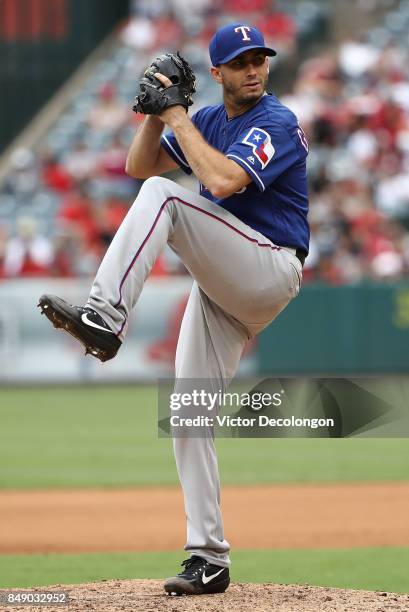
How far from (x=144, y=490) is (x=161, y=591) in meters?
3.64

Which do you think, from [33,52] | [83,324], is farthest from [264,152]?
[33,52]

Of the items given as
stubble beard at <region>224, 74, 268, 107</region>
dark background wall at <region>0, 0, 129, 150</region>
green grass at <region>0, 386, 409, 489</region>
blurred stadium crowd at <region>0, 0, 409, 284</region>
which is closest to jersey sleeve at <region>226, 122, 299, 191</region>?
stubble beard at <region>224, 74, 268, 107</region>

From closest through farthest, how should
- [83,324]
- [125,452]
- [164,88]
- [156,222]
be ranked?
[83,324], [156,222], [164,88], [125,452]

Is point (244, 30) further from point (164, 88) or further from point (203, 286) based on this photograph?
point (203, 286)

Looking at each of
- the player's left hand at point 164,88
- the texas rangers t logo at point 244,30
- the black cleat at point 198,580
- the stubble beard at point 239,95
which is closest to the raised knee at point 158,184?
the player's left hand at point 164,88

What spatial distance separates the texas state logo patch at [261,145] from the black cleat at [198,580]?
1517 millimetres

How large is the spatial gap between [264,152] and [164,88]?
413mm

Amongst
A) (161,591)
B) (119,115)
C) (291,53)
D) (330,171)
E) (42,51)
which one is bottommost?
(161,591)

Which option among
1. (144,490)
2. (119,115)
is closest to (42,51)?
(119,115)

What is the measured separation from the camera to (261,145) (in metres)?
4.23

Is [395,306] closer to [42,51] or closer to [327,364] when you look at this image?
[327,364]

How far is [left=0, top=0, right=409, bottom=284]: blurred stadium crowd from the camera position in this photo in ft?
45.9

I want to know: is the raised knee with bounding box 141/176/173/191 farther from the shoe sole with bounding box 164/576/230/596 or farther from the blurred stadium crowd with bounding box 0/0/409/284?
the blurred stadium crowd with bounding box 0/0/409/284

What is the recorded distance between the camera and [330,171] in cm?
1484
